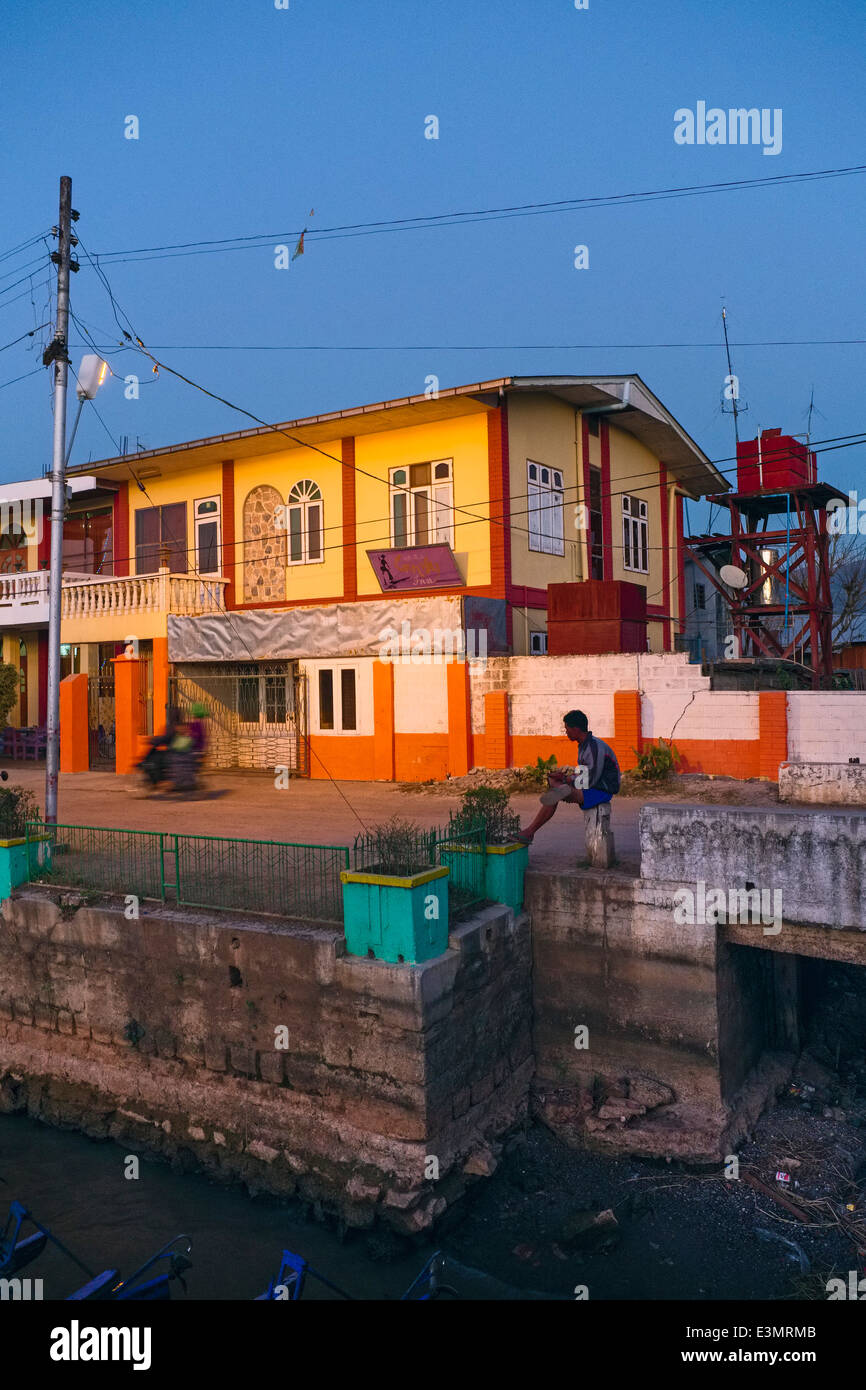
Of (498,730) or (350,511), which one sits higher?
(350,511)

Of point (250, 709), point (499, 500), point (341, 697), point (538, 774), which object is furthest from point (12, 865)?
point (499, 500)

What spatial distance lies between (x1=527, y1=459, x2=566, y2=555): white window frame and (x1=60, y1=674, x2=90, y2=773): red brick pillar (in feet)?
36.5

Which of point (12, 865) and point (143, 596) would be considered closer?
point (12, 865)

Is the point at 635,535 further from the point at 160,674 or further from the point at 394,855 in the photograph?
the point at 394,855

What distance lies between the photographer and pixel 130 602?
21547 mm

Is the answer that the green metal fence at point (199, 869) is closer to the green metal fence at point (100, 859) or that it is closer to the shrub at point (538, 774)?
the green metal fence at point (100, 859)

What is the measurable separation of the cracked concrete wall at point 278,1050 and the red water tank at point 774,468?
1791 cm

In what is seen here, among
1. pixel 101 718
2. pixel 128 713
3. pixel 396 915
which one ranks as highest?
pixel 128 713

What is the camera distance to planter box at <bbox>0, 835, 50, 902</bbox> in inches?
391

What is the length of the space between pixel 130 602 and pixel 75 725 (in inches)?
127

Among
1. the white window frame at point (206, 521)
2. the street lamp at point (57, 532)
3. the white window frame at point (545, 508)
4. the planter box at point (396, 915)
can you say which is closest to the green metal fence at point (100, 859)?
the street lamp at point (57, 532)

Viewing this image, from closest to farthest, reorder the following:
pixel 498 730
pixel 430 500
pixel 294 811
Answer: pixel 294 811 → pixel 498 730 → pixel 430 500

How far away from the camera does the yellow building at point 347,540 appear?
60.8 feet
